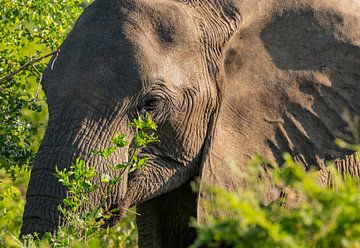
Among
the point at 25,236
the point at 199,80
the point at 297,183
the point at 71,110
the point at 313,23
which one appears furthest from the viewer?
the point at 313,23

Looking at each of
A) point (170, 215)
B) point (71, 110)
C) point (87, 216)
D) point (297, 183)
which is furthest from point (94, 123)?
point (297, 183)

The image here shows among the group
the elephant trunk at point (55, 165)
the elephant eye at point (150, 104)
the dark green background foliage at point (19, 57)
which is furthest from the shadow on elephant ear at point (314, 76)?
the dark green background foliage at point (19, 57)

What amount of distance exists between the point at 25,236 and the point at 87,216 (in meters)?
0.27

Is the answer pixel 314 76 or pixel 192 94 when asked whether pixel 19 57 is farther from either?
pixel 314 76

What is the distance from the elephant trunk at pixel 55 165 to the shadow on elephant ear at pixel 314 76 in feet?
3.48

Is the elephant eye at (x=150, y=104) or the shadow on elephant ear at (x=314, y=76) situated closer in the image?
the elephant eye at (x=150, y=104)

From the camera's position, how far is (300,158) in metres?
5.89

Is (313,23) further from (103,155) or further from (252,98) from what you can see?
(103,155)

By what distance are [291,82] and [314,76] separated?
0.14m

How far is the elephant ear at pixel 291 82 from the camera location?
5.80m

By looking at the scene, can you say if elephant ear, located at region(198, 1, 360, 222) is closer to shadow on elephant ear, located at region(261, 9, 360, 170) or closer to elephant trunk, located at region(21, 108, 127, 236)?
shadow on elephant ear, located at region(261, 9, 360, 170)

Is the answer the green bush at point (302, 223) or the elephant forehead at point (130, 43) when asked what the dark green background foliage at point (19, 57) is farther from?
the green bush at point (302, 223)

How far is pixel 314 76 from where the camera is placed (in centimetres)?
595

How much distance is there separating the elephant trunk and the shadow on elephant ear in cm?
106
